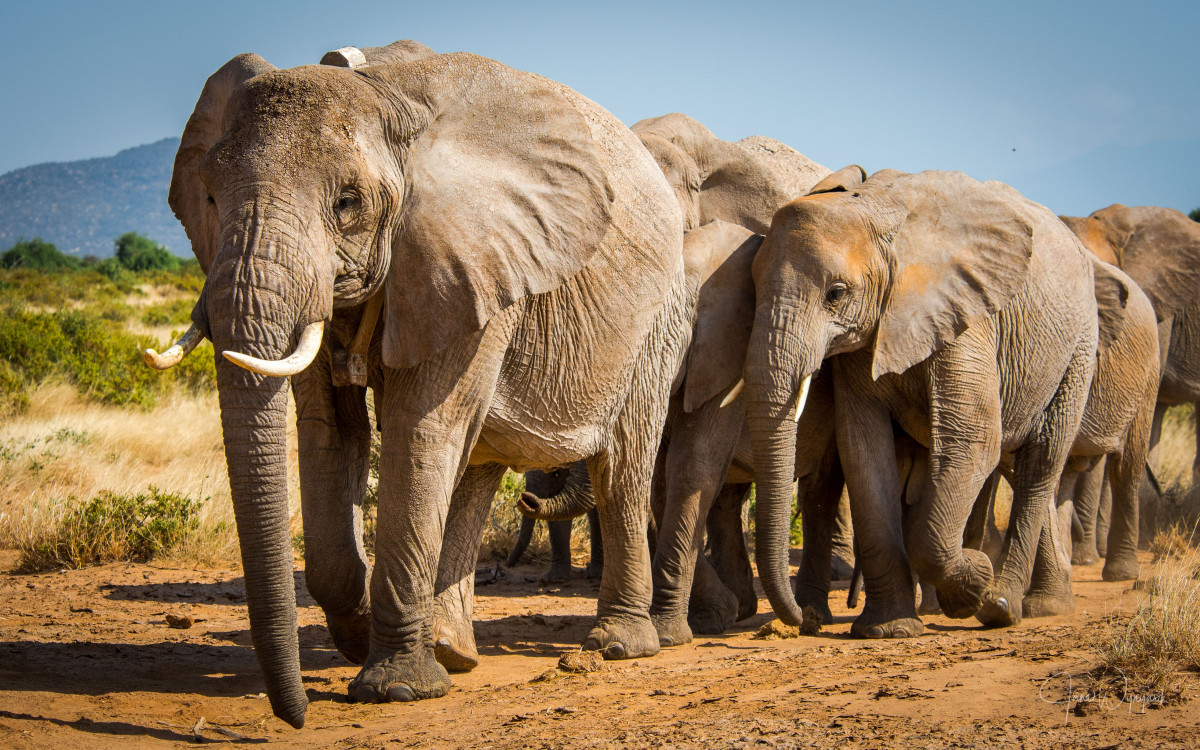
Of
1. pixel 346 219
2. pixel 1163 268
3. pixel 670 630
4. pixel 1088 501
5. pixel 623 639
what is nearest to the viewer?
pixel 346 219

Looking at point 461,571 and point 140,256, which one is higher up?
point 140,256

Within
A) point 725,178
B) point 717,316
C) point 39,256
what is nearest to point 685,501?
point 717,316

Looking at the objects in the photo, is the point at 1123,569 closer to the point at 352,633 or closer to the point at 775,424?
the point at 775,424

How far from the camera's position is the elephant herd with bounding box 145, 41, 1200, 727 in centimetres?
402

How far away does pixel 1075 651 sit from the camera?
5.49 meters

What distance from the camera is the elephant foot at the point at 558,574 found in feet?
28.2

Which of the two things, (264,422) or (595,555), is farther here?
(595,555)

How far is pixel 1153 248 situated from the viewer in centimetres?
1152

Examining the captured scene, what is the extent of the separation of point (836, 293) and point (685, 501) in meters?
1.32

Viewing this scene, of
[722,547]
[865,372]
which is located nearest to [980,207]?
[865,372]

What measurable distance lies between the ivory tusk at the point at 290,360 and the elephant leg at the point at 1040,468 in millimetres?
4907

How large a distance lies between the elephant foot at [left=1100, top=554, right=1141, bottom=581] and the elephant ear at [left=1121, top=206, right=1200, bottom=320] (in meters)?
3.00

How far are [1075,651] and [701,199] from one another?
3.89m

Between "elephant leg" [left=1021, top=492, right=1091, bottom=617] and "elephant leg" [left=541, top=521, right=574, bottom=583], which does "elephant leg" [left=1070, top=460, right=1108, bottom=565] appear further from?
"elephant leg" [left=541, top=521, right=574, bottom=583]
